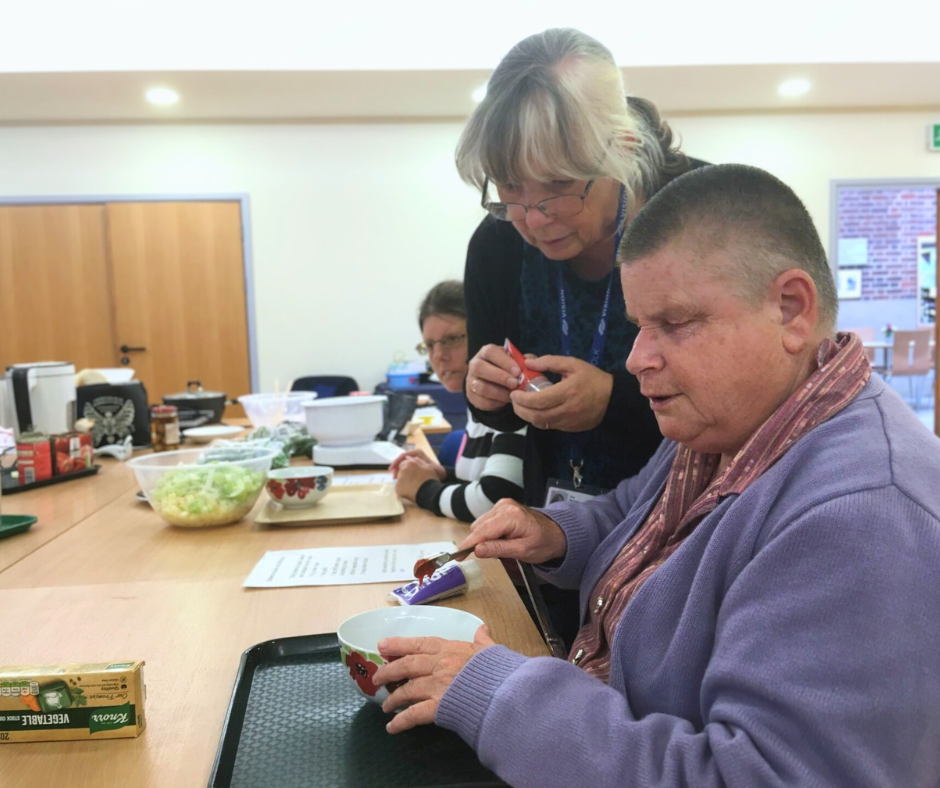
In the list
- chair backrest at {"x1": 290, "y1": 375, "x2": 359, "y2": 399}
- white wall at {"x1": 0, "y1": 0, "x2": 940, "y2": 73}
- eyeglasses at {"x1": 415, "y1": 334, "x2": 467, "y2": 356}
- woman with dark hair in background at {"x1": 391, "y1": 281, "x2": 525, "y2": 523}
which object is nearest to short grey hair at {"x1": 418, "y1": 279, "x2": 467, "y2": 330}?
eyeglasses at {"x1": 415, "y1": 334, "x2": 467, "y2": 356}

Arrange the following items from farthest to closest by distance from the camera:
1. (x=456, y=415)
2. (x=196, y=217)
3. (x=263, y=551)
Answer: (x=196, y=217) → (x=456, y=415) → (x=263, y=551)

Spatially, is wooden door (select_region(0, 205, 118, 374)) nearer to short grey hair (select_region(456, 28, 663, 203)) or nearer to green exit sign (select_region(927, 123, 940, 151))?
short grey hair (select_region(456, 28, 663, 203))

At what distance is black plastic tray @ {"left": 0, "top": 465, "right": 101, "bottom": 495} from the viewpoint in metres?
2.12

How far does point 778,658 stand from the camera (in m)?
0.64

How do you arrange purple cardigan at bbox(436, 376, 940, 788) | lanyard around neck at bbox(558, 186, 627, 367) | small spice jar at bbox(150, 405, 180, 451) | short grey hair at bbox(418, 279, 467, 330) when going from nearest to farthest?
purple cardigan at bbox(436, 376, 940, 788) < lanyard around neck at bbox(558, 186, 627, 367) < short grey hair at bbox(418, 279, 467, 330) < small spice jar at bbox(150, 405, 180, 451)

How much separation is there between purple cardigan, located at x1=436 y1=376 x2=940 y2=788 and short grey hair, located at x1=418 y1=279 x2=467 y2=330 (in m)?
1.74

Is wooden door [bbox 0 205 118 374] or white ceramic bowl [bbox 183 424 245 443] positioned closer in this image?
white ceramic bowl [bbox 183 424 245 443]

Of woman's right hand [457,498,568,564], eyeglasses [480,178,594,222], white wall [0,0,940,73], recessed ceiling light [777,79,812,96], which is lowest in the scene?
woman's right hand [457,498,568,564]

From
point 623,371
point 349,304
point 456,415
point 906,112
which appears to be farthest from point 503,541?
point 906,112

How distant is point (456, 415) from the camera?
4.91 m

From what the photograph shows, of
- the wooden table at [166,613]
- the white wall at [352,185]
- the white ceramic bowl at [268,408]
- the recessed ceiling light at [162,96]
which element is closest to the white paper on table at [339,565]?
the wooden table at [166,613]

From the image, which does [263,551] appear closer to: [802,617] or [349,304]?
[802,617]

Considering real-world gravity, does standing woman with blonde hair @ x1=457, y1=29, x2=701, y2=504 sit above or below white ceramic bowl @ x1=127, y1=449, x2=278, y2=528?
above

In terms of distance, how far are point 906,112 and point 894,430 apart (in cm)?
670
